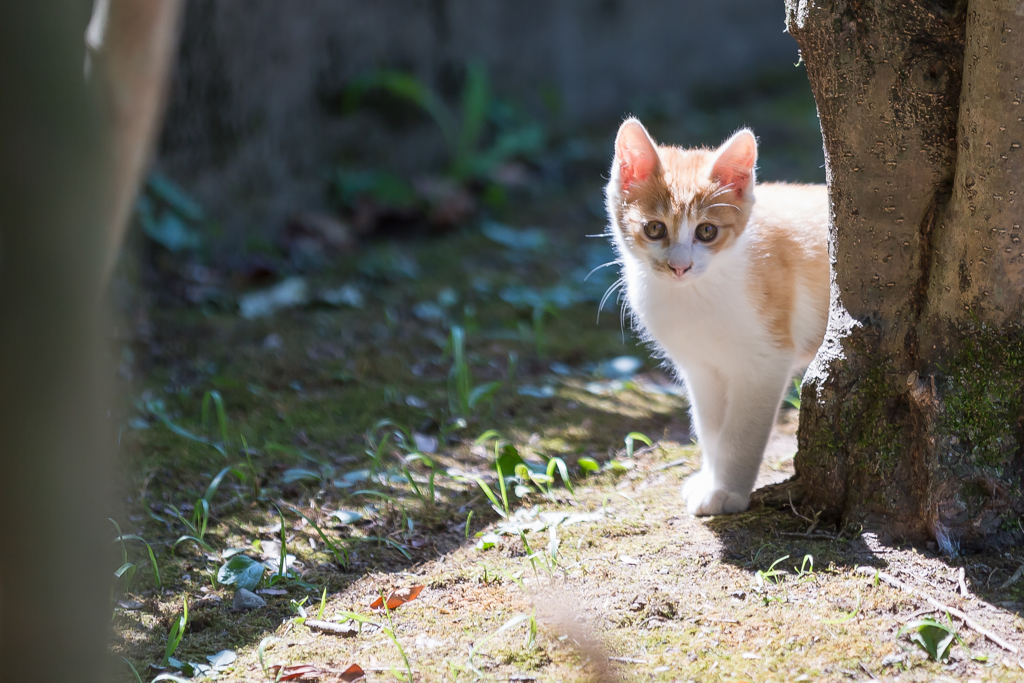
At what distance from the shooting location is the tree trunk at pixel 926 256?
2152mm

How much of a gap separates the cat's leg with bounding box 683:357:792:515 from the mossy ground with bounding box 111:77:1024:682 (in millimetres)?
94

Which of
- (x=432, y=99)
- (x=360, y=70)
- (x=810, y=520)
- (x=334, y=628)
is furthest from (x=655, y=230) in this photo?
(x=432, y=99)

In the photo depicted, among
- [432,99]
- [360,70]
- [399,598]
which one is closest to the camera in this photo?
[399,598]

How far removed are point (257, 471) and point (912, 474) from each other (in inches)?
87.5

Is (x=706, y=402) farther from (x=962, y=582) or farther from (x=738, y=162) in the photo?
(x=962, y=582)

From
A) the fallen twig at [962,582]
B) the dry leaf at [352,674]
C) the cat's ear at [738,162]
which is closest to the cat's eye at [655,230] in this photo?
the cat's ear at [738,162]

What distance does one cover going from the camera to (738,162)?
2930 millimetres

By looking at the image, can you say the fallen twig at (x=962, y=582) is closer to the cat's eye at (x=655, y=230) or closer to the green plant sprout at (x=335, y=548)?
the cat's eye at (x=655, y=230)

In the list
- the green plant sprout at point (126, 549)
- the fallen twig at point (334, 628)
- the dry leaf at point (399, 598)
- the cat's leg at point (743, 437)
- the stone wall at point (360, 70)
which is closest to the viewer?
the fallen twig at point (334, 628)

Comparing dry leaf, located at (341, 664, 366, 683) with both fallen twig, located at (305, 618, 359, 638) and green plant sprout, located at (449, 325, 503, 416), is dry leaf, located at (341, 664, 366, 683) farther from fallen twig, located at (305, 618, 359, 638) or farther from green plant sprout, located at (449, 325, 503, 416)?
green plant sprout, located at (449, 325, 503, 416)

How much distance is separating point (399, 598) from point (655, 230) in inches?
55.5

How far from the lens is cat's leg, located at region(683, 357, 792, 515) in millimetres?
2783

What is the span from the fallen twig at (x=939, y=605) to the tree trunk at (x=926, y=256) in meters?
0.17

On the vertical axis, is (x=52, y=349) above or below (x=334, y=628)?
above
